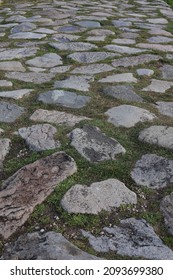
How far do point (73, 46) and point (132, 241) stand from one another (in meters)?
3.24

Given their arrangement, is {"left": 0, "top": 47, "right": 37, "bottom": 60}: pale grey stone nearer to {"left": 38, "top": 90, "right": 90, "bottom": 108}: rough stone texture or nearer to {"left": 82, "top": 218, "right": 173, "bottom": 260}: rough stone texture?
{"left": 38, "top": 90, "right": 90, "bottom": 108}: rough stone texture

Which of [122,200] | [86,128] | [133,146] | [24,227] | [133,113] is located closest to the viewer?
[24,227]

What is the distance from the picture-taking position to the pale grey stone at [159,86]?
3.32 meters

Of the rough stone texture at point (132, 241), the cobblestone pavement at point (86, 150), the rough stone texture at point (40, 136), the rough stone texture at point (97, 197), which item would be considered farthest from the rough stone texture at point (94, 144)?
the rough stone texture at point (132, 241)

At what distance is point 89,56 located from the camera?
4238 mm

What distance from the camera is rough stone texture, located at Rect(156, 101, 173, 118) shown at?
2880 millimetres

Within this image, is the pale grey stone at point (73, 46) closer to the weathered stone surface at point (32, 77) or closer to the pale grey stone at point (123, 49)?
the pale grey stone at point (123, 49)

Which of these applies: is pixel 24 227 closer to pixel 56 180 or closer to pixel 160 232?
pixel 56 180

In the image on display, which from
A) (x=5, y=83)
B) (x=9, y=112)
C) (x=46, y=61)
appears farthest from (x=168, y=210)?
(x=46, y=61)

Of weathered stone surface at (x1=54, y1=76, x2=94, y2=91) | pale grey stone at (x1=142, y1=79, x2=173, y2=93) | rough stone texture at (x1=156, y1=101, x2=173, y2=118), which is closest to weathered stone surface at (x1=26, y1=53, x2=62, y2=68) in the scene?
weathered stone surface at (x1=54, y1=76, x2=94, y2=91)

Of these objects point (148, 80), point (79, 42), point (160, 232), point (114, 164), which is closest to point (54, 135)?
point (114, 164)

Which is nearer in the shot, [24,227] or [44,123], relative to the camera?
[24,227]
